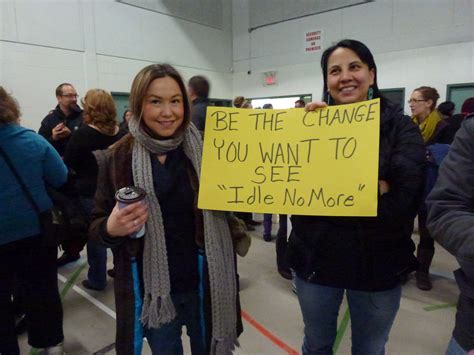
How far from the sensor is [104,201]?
46.4 inches

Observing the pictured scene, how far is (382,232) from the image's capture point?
1.10m

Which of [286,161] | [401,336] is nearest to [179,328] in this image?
[286,161]

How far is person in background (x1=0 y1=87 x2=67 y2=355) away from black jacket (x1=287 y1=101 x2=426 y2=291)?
1.30 metres

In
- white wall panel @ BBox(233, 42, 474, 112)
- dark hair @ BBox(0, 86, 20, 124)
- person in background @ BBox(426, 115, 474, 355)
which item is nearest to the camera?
person in background @ BBox(426, 115, 474, 355)

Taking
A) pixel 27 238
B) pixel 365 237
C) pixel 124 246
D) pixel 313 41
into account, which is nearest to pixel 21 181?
pixel 27 238

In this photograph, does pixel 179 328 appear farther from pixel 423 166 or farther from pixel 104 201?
pixel 423 166

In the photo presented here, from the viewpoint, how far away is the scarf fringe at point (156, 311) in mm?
1188

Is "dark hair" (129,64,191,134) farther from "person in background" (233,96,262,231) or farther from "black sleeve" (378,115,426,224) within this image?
"person in background" (233,96,262,231)

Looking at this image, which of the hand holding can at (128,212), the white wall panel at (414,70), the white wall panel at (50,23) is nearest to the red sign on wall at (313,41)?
the white wall panel at (414,70)

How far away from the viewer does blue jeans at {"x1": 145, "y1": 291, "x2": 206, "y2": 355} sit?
127 cm

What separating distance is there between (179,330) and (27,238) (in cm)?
90

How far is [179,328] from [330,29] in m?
7.59

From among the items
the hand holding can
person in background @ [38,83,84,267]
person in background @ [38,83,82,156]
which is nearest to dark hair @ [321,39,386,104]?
the hand holding can

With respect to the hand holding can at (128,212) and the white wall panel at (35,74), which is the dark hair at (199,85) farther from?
the white wall panel at (35,74)
